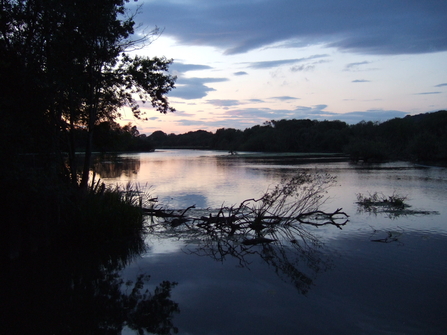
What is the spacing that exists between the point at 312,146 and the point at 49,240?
100643 millimetres

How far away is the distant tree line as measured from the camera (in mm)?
53438

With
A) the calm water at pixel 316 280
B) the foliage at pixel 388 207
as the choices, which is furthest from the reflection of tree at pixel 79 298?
the foliage at pixel 388 207

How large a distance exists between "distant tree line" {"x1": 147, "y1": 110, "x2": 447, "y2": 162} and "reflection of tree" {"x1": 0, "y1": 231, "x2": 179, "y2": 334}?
161 ft

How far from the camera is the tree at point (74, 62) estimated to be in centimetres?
896

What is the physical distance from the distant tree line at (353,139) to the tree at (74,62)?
150 ft

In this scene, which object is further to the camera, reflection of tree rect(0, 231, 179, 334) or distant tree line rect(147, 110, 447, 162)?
distant tree line rect(147, 110, 447, 162)

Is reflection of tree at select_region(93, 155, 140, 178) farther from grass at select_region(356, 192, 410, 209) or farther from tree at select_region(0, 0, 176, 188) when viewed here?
grass at select_region(356, 192, 410, 209)

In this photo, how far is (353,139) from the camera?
62250 mm

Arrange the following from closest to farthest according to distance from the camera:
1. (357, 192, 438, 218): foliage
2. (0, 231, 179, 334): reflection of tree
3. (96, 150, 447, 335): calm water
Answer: (0, 231, 179, 334): reflection of tree
(96, 150, 447, 335): calm water
(357, 192, 438, 218): foliage

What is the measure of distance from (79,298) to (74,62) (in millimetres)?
6927

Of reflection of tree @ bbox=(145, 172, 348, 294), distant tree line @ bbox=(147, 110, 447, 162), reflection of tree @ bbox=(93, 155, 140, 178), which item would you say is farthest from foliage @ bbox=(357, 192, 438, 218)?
distant tree line @ bbox=(147, 110, 447, 162)

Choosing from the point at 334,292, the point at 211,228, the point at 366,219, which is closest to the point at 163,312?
the point at 334,292

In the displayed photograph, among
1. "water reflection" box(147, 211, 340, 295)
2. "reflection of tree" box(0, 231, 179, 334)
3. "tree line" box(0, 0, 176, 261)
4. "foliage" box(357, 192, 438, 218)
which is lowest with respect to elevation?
"reflection of tree" box(0, 231, 179, 334)

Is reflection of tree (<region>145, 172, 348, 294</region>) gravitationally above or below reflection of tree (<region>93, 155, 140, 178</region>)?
below
